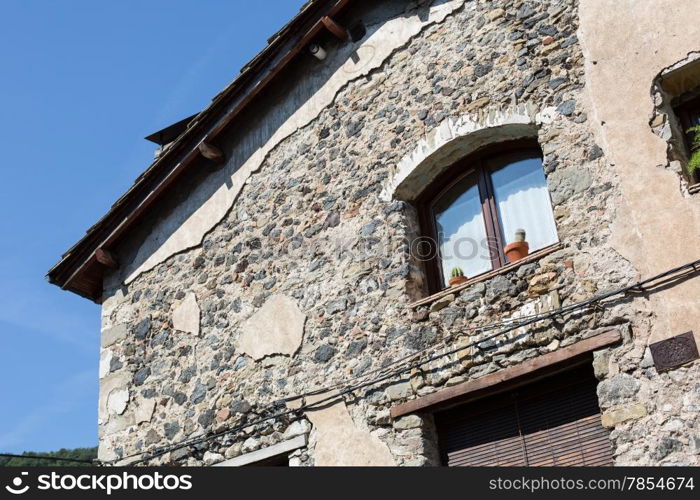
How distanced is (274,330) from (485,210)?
81.3 inches

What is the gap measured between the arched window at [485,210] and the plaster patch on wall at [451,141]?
0.34ft

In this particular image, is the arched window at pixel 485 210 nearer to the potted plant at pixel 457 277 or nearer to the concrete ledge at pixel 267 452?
the potted plant at pixel 457 277

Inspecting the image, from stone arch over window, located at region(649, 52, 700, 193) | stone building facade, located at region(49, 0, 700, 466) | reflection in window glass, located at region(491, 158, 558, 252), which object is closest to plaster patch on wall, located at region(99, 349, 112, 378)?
stone building facade, located at region(49, 0, 700, 466)

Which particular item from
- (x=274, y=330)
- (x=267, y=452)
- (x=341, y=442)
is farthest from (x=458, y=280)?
A: (x=267, y=452)

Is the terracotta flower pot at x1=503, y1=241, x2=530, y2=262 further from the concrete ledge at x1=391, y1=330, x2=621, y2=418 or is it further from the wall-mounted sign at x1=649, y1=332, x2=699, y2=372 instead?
the wall-mounted sign at x1=649, y1=332, x2=699, y2=372

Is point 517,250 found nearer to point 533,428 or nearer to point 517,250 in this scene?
point 517,250

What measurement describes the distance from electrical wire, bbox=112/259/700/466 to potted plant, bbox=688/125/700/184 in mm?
631

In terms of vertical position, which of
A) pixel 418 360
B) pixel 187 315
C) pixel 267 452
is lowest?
pixel 267 452

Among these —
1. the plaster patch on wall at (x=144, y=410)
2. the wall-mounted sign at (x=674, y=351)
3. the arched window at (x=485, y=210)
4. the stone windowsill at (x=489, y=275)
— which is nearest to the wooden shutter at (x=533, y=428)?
the wall-mounted sign at (x=674, y=351)

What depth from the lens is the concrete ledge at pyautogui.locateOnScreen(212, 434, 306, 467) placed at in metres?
7.61

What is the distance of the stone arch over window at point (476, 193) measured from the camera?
7402 mm

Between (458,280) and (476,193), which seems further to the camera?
(476,193)

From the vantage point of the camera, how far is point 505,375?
669 centimetres

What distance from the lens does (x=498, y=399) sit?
6.94 m
